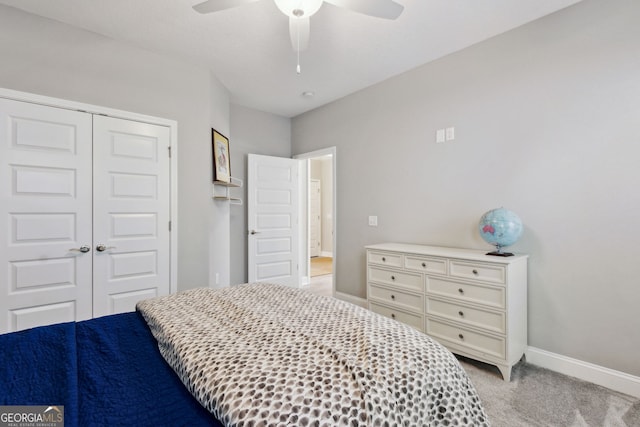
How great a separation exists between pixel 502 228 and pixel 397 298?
109 centimetres

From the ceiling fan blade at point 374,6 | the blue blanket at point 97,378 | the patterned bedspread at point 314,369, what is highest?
the ceiling fan blade at point 374,6

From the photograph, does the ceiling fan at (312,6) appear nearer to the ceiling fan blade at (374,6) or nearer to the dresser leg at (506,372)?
the ceiling fan blade at (374,6)

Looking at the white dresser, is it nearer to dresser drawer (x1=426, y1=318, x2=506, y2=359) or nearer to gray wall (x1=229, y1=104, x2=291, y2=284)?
dresser drawer (x1=426, y1=318, x2=506, y2=359)

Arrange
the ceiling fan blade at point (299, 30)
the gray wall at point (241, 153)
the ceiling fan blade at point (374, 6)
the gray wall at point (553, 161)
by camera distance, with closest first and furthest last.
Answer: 1. the ceiling fan blade at point (374, 6)
2. the ceiling fan blade at point (299, 30)
3. the gray wall at point (553, 161)
4. the gray wall at point (241, 153)

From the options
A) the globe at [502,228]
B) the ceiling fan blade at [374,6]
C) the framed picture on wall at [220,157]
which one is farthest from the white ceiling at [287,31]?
the globe at [502,228]

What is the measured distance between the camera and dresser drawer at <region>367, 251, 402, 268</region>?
110 inches

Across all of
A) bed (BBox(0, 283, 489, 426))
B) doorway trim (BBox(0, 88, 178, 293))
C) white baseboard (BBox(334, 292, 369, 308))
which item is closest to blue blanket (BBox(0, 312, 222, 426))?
bed (BBox(0, 283, 489, 426))

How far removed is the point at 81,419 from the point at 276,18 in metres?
2.63

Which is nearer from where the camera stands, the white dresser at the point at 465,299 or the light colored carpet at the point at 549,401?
the light colored carpet at the point at 549,401

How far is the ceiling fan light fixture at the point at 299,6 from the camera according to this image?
1659 millimetres

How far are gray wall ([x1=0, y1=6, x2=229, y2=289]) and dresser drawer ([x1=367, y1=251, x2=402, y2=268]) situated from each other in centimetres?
178

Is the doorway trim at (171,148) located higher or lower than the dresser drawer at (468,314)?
higher

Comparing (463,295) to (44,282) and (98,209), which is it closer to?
(98,209)

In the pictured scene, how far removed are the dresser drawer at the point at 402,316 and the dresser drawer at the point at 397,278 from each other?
0.25 m
